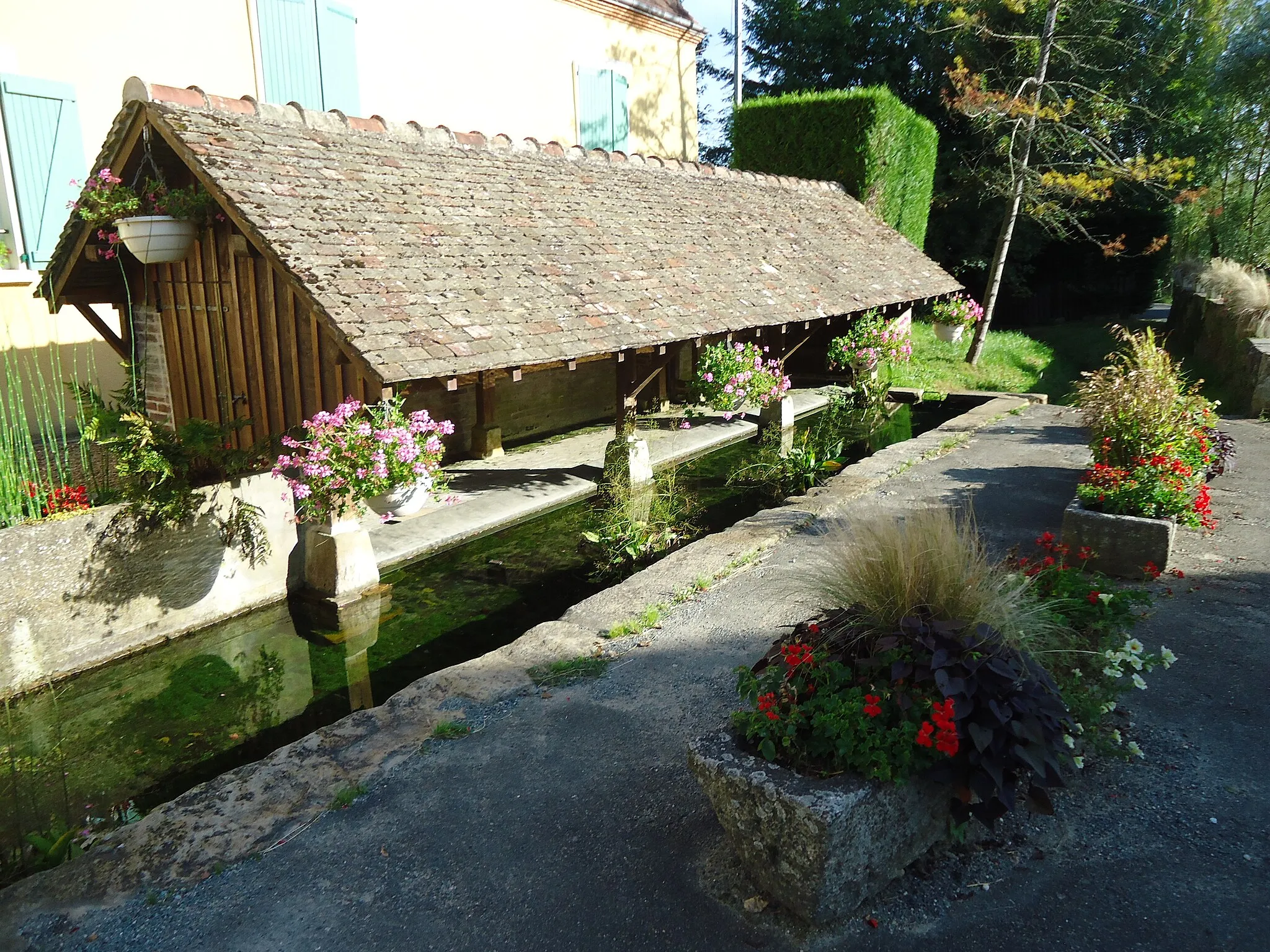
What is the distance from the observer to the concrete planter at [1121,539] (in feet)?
18.7

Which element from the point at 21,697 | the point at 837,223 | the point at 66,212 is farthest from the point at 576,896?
the point at 837,223

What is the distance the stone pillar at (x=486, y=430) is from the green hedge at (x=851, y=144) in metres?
8.94

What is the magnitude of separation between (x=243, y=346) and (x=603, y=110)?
10.2 metres

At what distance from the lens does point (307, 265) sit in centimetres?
618

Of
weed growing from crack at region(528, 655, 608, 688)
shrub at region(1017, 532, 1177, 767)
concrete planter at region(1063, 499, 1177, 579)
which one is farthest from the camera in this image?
concrete planter at region(1063, 499, 1177, 579)

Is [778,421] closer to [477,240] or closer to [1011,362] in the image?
[477,240]

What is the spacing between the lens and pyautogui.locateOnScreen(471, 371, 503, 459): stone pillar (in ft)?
34.0

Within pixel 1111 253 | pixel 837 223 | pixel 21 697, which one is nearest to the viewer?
pixel 21 697

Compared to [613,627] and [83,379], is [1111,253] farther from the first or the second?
[83,379]

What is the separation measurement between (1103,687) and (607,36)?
14.8 metres

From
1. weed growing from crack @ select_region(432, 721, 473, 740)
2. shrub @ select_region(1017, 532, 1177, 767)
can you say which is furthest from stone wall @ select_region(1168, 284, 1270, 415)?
weed growing from crack @ select_region(432, 721, 473, 740)

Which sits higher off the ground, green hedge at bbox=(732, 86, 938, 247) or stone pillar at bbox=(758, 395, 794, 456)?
green hedge at bbox=(732, 86, 938, 247)

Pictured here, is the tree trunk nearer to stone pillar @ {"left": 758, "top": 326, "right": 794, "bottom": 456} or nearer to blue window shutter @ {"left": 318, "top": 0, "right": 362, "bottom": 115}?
stone pillar @ {"left": 758, "top": 326, "right": 794, "bottom": 456}

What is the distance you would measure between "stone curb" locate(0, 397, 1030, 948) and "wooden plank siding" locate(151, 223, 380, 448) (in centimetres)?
220
